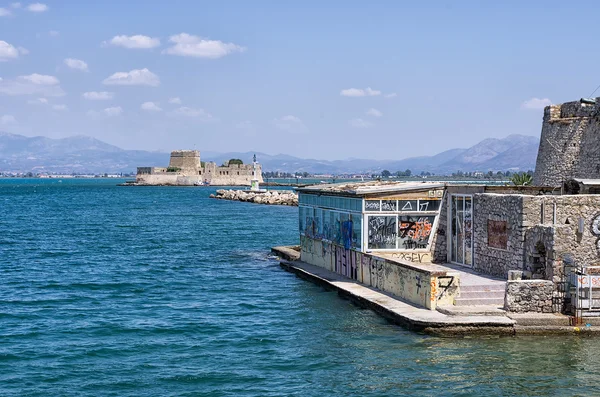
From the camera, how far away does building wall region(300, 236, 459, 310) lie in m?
20.4

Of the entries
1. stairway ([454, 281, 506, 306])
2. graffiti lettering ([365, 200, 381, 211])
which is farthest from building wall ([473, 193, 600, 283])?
graffiti lettering ([365, 200, 381, 211])

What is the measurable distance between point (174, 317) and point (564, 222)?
11786 millimetres

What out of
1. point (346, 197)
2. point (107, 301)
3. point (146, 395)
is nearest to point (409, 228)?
point (346, 197)

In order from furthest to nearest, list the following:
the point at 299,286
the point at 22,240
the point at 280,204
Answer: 1. the point at 280,204
2. the point at 22,240
3. the point at 299,286

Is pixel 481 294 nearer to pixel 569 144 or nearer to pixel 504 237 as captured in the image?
pixel 504 237

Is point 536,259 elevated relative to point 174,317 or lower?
elevated

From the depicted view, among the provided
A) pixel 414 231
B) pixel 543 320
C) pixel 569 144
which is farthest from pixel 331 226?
pixel 543 320

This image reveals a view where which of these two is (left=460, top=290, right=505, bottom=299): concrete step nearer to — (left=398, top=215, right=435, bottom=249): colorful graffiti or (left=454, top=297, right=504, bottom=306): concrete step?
(left=454, top=297, right=504, bottom=306): concrete step

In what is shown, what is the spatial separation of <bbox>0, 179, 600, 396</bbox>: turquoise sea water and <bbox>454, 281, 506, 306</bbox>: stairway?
199cm

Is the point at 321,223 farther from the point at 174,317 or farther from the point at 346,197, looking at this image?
the point at 174,317

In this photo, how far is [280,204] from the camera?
106 metres

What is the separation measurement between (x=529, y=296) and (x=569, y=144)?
12.5 metres

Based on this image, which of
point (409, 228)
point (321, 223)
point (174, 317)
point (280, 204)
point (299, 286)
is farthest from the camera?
point (280, 204)

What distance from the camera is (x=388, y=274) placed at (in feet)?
78.2
